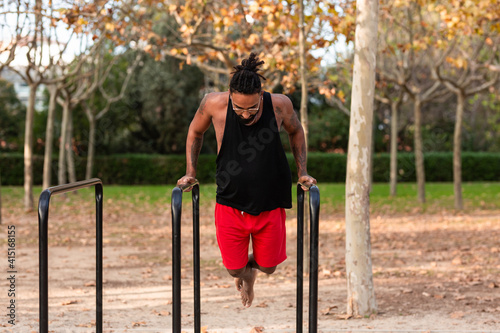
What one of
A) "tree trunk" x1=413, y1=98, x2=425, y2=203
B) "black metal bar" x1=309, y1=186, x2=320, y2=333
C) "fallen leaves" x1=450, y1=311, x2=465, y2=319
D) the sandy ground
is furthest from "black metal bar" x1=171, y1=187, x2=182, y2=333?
"tree trunk" x1=413, y1=98, x2=425, y2=203

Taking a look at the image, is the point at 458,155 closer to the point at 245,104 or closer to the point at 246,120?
the point at 246,120

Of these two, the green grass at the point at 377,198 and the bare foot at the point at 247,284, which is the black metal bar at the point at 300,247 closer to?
the bare foot at the point at 247,284

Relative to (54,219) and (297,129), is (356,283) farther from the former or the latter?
(54,219)

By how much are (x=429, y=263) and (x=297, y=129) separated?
465cm

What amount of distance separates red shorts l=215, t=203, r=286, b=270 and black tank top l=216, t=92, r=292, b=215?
86 mm

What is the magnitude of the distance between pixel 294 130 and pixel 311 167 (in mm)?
19198

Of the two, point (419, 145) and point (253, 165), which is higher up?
point (419, 145)

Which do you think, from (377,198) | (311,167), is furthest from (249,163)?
(311,167)

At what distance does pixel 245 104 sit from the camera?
10.4ft

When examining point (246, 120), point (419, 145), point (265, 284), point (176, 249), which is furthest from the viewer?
point (419, 145)

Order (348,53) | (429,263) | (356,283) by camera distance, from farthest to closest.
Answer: (348,53), (429,263), (356,283)

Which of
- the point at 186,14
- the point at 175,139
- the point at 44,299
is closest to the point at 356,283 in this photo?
the point at 44,299

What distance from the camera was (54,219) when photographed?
470 inches

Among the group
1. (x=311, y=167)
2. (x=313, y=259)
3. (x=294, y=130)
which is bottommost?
(x=313, y=259)
